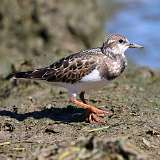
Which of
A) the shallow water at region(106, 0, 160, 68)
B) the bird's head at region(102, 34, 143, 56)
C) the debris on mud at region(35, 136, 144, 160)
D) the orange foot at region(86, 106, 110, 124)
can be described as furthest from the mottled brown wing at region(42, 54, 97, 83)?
the shallow water at region(106, 0, 160, 68)

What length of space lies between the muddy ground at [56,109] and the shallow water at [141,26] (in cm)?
466

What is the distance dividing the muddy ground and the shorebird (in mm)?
324

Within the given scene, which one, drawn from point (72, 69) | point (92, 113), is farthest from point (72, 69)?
point (92, 113)

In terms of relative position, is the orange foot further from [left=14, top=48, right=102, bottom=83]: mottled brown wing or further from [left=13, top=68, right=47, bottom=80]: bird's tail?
[left=13, top=68, right=47, bottom=80]: bird's tail

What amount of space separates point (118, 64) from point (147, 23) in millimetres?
18157

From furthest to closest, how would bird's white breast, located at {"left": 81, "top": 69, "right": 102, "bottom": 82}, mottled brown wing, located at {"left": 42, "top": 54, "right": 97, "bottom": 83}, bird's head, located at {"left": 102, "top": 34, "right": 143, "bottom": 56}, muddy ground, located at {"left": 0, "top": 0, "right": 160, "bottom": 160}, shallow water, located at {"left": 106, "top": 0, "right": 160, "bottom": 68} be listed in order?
shallow water, located at {"left": 106, "top": 0, "right": 160, "bottom": 68} → bird's head, located at {"left": 102, "top": 34, "right": 143, "bottom": 56} → mottled brown wing, located at {"left": 42, "top": 54, "right": 97, "bottom": 83} → bird's white breast, located at {"left": 81, "top": 69, "right": 102, "bottom": 82} → muddy ground, located at {"left": 0, "top": 0, "right": 160, "bottom": 160}

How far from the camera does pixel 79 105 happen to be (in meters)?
7.80

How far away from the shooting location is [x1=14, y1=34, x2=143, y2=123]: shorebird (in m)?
7.50

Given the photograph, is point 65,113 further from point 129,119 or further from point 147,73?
point 147,73

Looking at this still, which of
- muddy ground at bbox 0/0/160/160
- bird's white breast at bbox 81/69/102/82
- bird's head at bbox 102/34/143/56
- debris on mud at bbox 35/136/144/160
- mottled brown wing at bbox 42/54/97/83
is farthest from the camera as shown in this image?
bird's head at bbox 102/34/143/56

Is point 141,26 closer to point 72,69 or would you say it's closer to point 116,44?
point 116,44

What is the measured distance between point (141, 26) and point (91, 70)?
1778 centimetres

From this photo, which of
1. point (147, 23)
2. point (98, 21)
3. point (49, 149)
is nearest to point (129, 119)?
A: point (49, 149)

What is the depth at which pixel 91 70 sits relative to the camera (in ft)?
24.7
